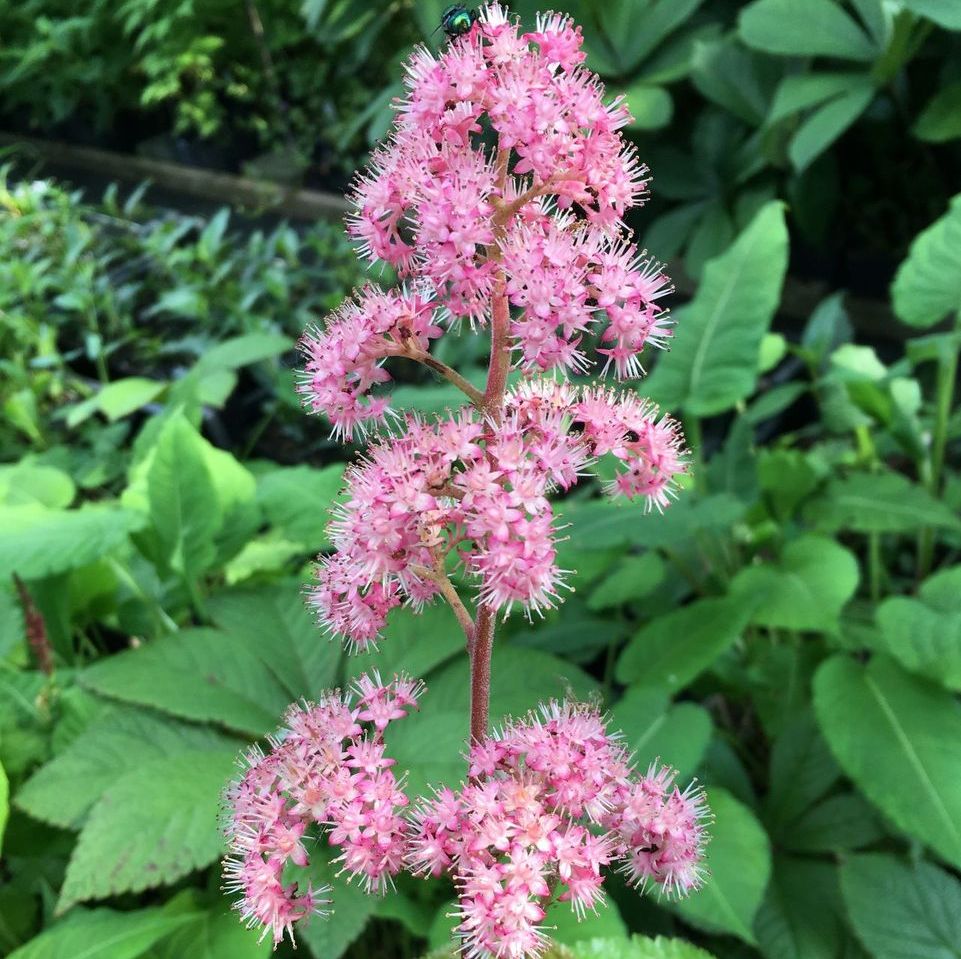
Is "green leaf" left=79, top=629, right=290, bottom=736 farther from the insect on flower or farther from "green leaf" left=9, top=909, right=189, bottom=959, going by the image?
the insect on flower

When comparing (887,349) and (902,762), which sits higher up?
(902,762)

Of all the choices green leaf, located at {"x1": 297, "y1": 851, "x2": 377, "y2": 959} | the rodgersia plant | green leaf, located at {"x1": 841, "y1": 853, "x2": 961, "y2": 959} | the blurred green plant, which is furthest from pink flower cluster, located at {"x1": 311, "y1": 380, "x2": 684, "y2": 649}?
green leaf, located at {"x1": 841, "y1": 853, "x2": 961, "y2": 959}

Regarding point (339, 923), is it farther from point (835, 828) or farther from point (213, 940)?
point (835, 828)

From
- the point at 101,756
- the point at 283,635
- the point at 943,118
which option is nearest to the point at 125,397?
the point at 283,635

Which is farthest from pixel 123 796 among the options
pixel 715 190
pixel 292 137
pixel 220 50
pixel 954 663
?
pixel 220 50

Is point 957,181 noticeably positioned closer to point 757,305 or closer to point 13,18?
point 757,305

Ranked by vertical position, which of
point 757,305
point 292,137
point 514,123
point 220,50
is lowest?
point 292,137
